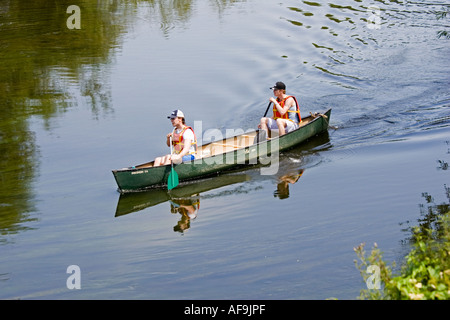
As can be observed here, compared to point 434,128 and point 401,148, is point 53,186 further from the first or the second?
point 434,128

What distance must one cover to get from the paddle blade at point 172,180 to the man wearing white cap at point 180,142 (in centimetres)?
23

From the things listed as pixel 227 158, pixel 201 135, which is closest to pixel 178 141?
pixel 227 158

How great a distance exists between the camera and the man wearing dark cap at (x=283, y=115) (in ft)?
46.4

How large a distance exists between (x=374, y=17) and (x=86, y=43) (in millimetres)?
10239

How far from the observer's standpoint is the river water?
30.4ft

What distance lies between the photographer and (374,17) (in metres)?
24.6

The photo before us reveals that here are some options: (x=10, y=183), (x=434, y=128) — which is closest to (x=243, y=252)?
(x=10, y=183)

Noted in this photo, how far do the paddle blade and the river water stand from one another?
0.75ft

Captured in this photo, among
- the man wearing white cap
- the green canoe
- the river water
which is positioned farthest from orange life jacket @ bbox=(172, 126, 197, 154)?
the river water

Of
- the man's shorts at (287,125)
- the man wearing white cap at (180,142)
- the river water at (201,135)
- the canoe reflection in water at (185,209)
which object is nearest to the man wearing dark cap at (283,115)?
the man's shorts at (287,125)

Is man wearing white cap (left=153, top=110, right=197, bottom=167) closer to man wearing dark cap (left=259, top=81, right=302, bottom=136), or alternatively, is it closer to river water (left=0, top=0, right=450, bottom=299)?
river water (left=0, top=0, right=450, bottom=299)

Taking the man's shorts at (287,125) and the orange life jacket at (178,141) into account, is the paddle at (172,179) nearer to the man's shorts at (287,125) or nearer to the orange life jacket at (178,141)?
the orange life jacket at (178,141)

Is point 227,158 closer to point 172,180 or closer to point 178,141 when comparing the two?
point 178,141

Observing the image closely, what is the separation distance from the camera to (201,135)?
590 inches
